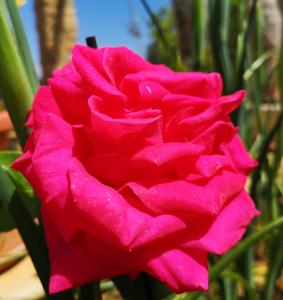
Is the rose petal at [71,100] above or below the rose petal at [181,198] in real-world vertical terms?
above

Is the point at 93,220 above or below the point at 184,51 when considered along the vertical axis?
above

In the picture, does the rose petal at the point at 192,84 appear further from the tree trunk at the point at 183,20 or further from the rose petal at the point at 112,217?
the tree trunk at the point at 183,20

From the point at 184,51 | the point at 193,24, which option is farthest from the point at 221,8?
the point at 184,51

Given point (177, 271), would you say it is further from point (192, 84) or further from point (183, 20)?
point (183, 20)

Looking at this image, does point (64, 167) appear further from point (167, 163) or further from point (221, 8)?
point (221, 8)

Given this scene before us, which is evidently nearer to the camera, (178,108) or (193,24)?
(178,108)

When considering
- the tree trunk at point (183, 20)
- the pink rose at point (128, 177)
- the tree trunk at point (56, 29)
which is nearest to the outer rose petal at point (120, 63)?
the pink rose at point (128, 177)

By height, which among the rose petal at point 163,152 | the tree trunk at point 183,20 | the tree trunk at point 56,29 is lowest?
the tree trunk at point 183,20
